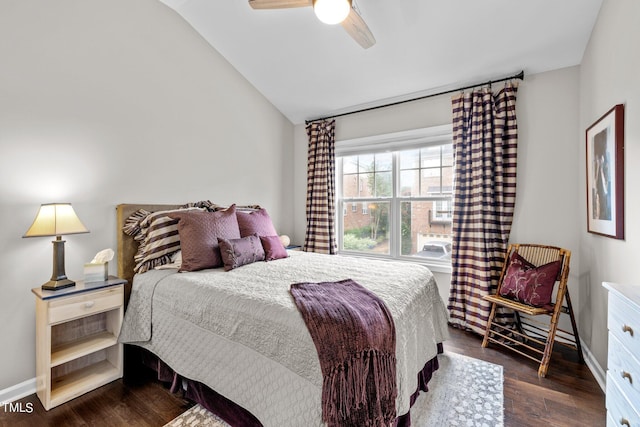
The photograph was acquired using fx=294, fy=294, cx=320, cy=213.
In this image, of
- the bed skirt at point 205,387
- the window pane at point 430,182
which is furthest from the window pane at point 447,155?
the bed skirt at point 205,387

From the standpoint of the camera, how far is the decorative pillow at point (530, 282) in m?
2.27

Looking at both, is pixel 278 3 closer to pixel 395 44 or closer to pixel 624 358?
pixel 395 44

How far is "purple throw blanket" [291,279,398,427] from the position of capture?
115 cm

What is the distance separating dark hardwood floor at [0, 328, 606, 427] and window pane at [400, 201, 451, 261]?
1.31m

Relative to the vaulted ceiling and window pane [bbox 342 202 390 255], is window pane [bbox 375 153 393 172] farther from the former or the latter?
the vaulted ceiling

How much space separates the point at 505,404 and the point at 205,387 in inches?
71.7

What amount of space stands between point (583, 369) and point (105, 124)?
4.10 meters

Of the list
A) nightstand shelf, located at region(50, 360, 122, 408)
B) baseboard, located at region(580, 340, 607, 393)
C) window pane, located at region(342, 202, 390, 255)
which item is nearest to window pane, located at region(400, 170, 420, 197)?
window pane, located at region(342, 202, 390, 255)

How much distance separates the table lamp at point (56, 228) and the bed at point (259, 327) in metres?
0.43

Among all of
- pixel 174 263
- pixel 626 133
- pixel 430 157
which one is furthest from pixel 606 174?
pixel 174 263

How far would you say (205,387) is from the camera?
5.69ft

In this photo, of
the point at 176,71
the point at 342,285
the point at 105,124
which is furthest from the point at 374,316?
the point at 176,71

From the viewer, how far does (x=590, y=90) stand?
88.6 inches

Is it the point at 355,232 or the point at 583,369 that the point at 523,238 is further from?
the point at 355,232
